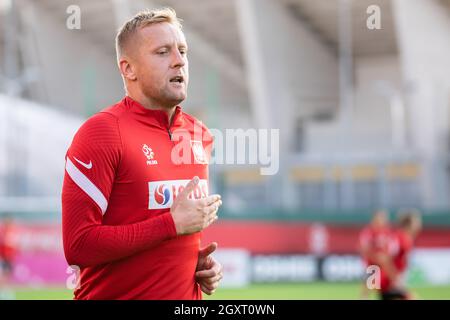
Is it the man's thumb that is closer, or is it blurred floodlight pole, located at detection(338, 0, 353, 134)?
the man's thumb

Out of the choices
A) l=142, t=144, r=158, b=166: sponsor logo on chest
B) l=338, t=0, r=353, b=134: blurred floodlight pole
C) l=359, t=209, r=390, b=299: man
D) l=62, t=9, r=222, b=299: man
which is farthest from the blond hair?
l=338, t=0, r=353, b=134: blurred floodlight pole

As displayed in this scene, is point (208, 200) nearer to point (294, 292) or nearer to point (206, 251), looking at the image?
point (206, 251)

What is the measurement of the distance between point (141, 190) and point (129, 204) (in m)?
0.06

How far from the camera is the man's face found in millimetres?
2689

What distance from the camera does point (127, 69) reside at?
9.14 ft

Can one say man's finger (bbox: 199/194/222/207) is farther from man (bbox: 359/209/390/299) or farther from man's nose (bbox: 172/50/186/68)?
man (bbox: 359/209/390/299)

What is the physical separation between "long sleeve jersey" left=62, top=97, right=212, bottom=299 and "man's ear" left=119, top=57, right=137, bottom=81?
9 centimetres

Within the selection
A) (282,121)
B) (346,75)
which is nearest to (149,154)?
(346,75)

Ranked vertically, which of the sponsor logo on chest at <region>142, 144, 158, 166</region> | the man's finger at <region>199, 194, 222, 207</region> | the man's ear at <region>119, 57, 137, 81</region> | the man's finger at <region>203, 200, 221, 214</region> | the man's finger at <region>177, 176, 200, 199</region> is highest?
the man's ear at <region>119, 57, 137, 81</region>

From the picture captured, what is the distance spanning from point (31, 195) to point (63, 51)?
31.4ft

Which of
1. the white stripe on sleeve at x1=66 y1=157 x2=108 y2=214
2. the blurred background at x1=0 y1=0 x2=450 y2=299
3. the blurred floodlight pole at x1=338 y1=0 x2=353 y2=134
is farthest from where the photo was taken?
the blurred floodlight pole at x1=338 y1=0 x2=353 y2=134

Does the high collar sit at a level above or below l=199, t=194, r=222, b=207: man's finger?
above

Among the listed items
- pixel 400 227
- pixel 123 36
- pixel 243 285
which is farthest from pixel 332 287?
pixel 123 36

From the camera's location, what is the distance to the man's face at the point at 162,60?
8.82 feet
